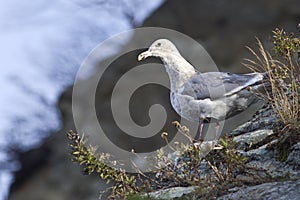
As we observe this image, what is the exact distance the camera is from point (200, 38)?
591 inches

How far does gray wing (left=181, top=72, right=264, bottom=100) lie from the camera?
5668 millimetres

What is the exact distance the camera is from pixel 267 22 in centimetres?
1396

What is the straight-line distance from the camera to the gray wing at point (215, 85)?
5.67m

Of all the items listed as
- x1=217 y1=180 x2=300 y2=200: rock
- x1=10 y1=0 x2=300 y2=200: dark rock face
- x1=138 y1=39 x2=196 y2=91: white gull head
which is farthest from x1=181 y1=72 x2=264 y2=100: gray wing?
x1=10 y1=0 x2=300 y2=200: dark rock face

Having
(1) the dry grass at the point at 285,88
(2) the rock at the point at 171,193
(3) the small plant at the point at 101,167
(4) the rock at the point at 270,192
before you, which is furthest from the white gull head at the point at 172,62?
(4) the rock at the point at 270,192

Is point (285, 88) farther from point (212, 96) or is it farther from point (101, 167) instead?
point (101, 167)

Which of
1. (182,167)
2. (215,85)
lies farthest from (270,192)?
(215,85)

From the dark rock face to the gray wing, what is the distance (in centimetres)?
762

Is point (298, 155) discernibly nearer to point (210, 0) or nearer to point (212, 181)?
point (212, 181)

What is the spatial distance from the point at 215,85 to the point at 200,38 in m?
9.31

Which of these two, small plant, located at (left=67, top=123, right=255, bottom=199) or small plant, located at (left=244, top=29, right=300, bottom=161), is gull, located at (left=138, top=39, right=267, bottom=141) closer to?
small plant, located at (left=244, top=29, right=300, bottom=161)

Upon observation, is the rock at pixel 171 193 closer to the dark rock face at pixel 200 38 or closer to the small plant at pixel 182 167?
the small plant at pixel 182 167

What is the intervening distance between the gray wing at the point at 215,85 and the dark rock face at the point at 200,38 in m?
7.62

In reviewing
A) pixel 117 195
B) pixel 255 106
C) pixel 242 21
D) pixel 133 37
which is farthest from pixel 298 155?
pixel 242 21
